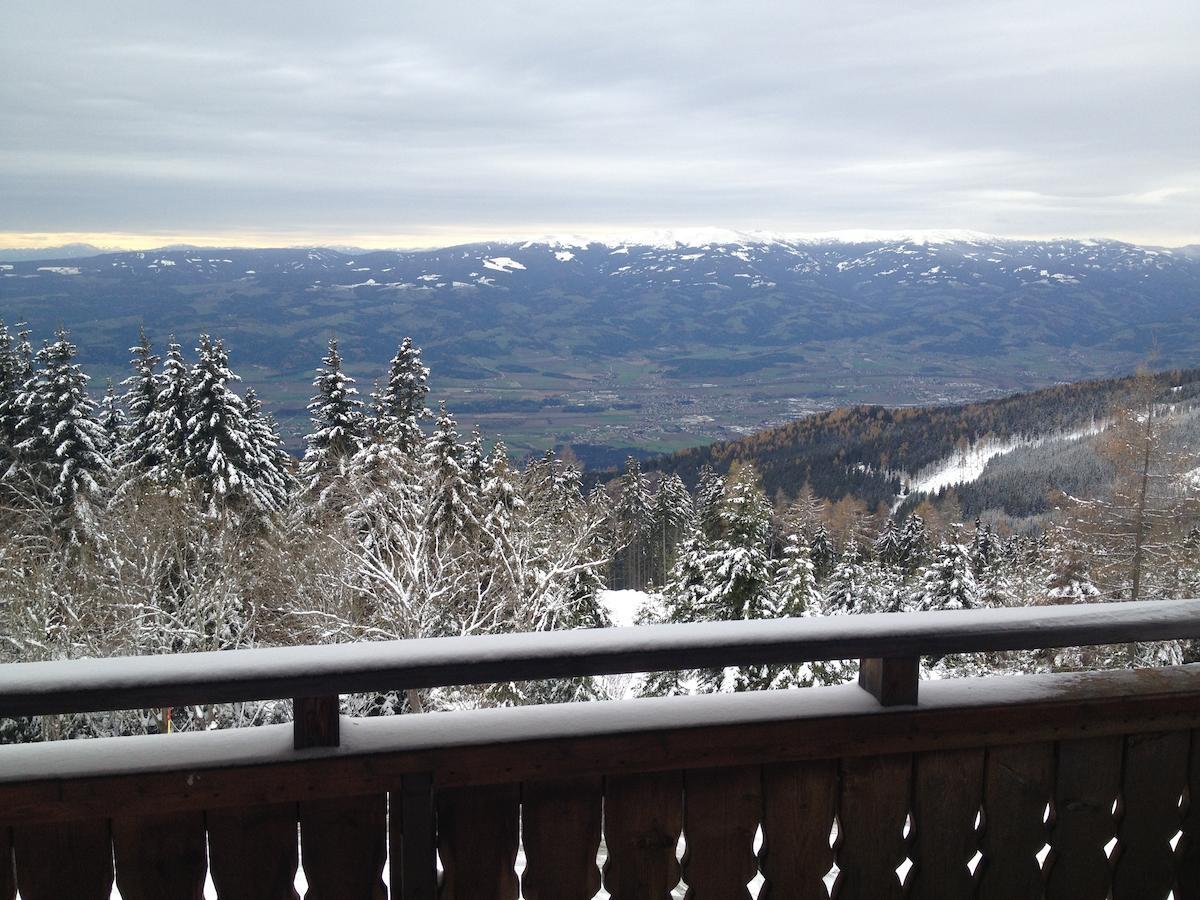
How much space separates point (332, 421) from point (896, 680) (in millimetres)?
21744

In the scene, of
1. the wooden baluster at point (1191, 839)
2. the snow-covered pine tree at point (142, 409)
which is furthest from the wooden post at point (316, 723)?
the snow-covered pine tree at point (142, 409)

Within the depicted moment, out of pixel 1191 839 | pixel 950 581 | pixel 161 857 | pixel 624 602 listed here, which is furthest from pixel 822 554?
pixel 161 857

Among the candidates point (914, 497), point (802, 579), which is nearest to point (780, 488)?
point (914, 497)

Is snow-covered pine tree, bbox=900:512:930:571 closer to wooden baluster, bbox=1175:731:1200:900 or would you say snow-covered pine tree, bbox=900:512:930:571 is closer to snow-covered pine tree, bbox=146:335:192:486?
snow-covered pine tree, bbox=146:335:192:486

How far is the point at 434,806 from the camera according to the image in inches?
73.0

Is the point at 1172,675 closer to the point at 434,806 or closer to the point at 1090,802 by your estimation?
the point at 1090,802

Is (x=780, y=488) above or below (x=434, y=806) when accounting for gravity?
below

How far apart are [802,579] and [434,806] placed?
62.2 feet

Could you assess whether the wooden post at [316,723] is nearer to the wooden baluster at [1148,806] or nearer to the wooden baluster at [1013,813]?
the wooden baluster at [1013,813]

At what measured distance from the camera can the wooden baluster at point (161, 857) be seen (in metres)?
1.75

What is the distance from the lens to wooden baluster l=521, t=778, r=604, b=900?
1.92 m

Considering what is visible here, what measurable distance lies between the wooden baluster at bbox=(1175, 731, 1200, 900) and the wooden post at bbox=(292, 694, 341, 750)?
2.23m

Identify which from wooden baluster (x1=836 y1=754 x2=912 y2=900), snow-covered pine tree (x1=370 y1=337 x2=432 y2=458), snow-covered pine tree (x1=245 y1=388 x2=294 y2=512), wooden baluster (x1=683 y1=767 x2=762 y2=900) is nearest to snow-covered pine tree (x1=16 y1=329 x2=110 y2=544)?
snow-covered pine tree (x1=245 y1=388 x2=294 y2=512)

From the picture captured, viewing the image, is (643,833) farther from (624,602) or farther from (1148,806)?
(624,602)
